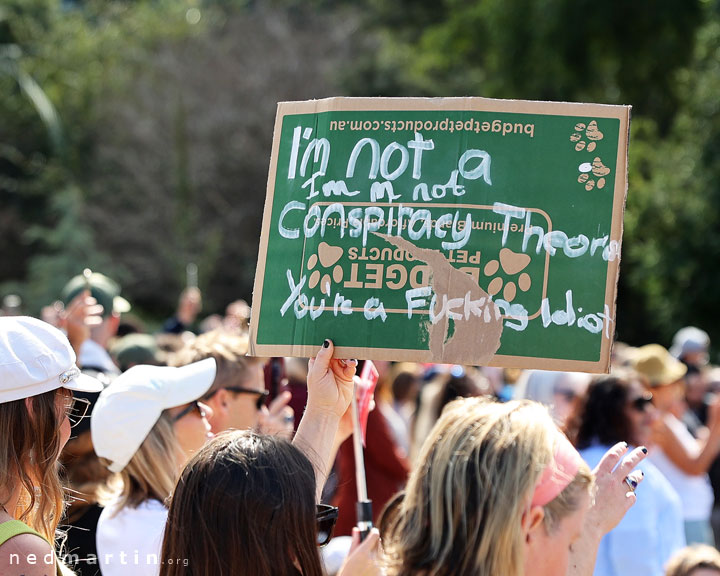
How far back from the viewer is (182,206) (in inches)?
969

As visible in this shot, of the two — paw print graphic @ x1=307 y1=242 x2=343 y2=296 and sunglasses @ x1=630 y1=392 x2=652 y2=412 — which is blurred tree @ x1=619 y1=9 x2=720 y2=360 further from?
paw print graphic @ x1=307 y1=242 x2=343 y2=296

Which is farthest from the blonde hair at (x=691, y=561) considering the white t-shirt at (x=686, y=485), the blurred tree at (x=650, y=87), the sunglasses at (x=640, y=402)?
the blurred tree at (x=650, y=87)

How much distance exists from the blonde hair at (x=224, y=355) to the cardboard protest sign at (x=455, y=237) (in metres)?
0.90

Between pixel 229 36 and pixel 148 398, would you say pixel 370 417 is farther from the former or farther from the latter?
pixel 229 36

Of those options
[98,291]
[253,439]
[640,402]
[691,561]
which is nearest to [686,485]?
[640,402]

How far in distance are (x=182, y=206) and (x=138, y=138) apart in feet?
7.48

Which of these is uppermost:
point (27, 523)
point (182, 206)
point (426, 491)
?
point (182, 206)

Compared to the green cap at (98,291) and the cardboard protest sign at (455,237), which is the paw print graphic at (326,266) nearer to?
the cardboard protest sign at (455,237)

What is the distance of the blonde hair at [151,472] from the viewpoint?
10.3 feet

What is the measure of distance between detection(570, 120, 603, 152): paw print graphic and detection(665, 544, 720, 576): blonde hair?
1750mm

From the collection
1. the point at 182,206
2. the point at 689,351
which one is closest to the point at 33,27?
the point at 182,206

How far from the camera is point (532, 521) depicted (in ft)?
7.29

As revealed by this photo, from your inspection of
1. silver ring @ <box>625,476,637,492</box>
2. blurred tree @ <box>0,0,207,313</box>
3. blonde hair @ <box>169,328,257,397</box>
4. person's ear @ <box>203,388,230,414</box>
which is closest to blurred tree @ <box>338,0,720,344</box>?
blurred tree @ <box>0,0,207,313</box>

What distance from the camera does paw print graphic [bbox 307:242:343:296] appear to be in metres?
2.64
